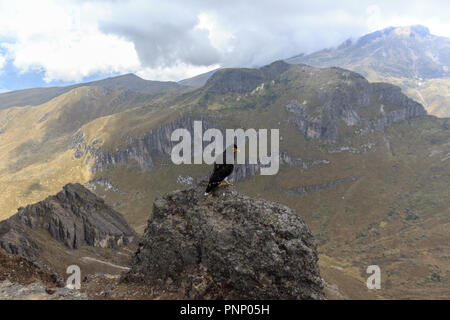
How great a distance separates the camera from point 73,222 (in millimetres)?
57406

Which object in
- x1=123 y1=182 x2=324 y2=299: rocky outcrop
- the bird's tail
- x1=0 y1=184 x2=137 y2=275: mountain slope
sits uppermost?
the bird's tail

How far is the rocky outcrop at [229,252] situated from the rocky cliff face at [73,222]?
3765 centimetres

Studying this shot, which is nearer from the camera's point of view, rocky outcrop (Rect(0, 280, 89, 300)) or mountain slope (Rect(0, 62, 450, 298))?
rocky outcrop (Rect(0, 280, 89, 300))

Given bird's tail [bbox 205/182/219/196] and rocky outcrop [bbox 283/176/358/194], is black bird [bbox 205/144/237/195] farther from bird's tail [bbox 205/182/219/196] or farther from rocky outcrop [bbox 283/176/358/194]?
rocky outcrop [bbox 283/176/358/194]

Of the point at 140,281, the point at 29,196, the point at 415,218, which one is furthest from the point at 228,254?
the point at 29,196

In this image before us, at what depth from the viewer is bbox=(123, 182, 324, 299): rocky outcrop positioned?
11453 millimetres

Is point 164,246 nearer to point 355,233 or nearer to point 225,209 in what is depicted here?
point 225,209

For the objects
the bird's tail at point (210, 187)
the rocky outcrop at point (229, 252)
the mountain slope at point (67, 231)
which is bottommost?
the mountain slope at point (67, 231)

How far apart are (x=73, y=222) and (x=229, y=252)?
189ft

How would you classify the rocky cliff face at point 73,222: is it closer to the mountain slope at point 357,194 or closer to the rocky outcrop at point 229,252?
the rocky outcrop at point 229,252

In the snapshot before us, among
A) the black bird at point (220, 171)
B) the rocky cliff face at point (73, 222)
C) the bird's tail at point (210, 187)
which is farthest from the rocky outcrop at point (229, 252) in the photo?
the rocky cliff face at point (73, 222)

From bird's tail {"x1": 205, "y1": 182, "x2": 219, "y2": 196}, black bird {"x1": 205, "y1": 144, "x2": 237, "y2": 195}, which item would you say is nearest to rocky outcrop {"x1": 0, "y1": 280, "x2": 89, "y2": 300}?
bird's tail {"x1": 205, "y1": 182, "x2": 219, "y2": 196}

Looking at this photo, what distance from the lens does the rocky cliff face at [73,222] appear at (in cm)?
5138

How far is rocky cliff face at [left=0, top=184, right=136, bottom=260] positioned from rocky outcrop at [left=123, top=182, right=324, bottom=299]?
3765 centimetres
